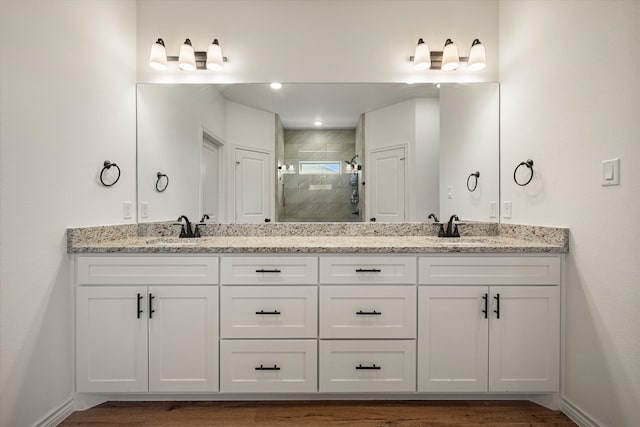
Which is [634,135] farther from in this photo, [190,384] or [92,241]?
[92,241]

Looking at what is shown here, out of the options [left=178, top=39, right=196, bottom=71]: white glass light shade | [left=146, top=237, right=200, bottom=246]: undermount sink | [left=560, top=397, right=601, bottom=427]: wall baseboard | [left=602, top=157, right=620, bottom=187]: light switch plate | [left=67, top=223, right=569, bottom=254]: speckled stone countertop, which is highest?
[left=178, top=39, right=196, bottom=71]: white glass light shade

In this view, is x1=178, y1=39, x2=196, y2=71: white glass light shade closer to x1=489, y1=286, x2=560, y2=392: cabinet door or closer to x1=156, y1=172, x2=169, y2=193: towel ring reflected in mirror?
x1=156, y1=172, x2=169, y2=193: towel ring reflected in mirror

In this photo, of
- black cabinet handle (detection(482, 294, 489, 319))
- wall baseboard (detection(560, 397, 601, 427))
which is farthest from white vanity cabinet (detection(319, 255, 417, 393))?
wall baseboard (detection(560, 397, 601, 427))

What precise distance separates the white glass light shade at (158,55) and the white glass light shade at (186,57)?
0.34 feet

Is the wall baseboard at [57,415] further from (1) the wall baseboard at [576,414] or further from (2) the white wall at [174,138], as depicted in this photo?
(1) the wall baseboard at [576,414]

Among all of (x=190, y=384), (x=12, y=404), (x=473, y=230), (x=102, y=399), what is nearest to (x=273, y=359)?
(x=190, y=384)

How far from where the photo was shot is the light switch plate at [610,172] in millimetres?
1391

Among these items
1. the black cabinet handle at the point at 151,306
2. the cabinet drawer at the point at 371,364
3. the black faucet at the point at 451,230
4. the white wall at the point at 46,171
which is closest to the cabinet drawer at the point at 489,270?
the cabinet drawer at the point at 371,364

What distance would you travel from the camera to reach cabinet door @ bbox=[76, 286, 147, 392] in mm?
1691

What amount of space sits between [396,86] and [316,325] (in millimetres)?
1674

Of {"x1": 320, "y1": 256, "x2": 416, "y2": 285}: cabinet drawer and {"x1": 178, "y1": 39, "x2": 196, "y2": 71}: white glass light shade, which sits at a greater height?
{"x1": 178, "y1": 39, "x2": 196, "y2": 71}: white glass light shade

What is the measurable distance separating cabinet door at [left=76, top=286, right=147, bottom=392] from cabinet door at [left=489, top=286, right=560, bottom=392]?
6.17 feet

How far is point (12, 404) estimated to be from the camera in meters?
1.40

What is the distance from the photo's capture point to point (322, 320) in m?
1.71
